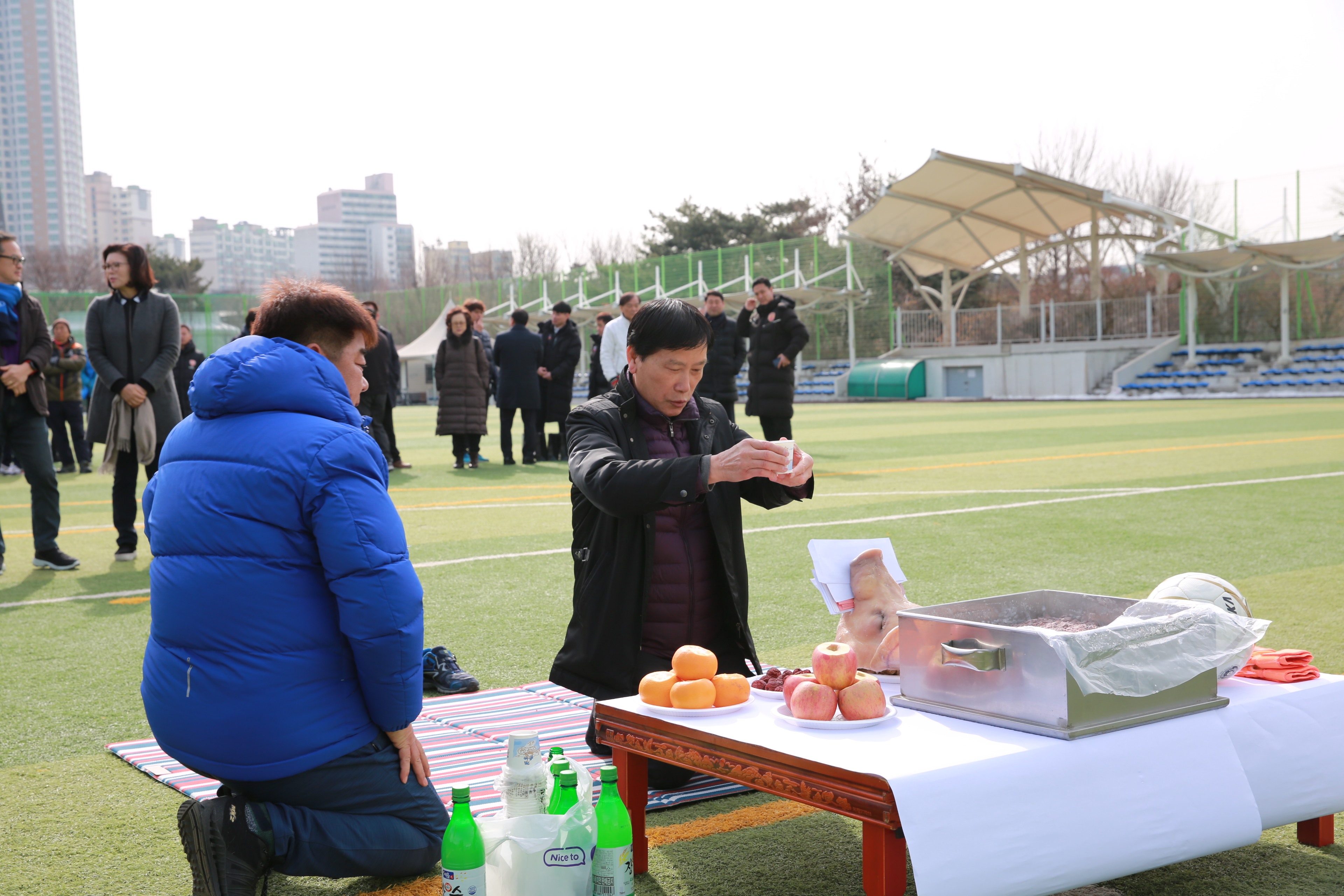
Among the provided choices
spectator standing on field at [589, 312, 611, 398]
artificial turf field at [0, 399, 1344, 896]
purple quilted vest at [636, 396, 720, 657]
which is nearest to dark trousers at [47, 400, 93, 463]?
artificial turf field at [0, 399, 1344, 896]

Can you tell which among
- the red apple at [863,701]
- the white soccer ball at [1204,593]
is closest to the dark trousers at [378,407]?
the white soccer ball at [1204,593]

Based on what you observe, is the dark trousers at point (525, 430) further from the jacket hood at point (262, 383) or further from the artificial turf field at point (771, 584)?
the jacket hood at point (262, 383)

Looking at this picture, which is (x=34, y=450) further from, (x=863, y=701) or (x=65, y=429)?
(x=65, y=429)

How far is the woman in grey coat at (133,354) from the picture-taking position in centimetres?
781

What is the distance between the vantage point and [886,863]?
227 cm

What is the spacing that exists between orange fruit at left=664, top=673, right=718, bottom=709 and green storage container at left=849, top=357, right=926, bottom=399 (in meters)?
38.6

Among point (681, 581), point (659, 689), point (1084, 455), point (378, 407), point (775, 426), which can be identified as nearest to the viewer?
point (659, 689)

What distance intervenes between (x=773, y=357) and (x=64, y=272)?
89325 millimetres

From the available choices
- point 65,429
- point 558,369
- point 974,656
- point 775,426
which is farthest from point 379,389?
point 974,656

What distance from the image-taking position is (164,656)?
9.00 feet

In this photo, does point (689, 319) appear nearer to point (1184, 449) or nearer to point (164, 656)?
point (164, 656)

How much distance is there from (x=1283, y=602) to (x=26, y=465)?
7.55 metres

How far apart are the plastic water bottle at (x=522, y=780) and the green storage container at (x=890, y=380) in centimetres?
3890

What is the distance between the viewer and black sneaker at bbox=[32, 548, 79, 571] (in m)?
7.80
